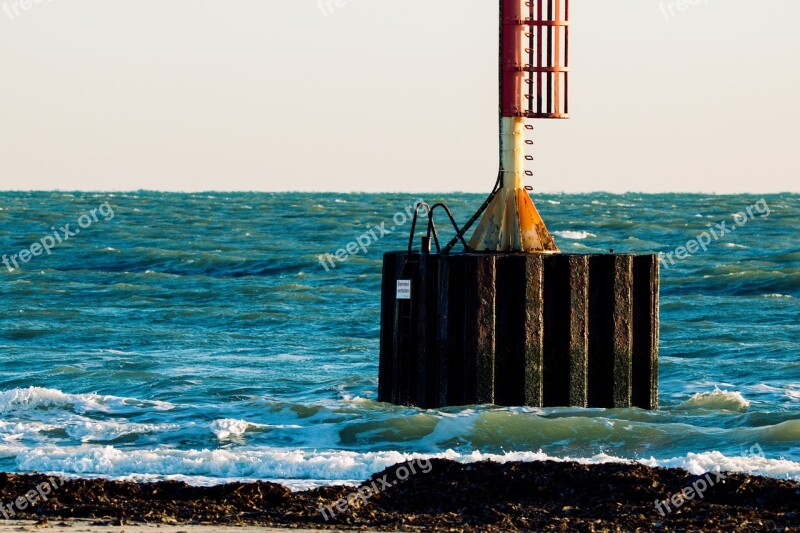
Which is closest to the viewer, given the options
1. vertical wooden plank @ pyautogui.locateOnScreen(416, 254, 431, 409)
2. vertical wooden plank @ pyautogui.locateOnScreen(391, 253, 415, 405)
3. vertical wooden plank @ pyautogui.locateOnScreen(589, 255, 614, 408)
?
vertical wooden plank @ pyautogui.locateOnScreen(589, 255, 614, 408)

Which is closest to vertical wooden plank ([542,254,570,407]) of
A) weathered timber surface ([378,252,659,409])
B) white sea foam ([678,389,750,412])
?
weathered timber surface ([378,252,659,409])

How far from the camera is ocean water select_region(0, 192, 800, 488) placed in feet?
43.2

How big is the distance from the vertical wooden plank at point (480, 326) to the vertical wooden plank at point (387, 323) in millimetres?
1073

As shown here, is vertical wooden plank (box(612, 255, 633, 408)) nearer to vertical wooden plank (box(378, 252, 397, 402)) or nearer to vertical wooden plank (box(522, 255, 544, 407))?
vertical wooden plank (box(522, 255, 544, 407))

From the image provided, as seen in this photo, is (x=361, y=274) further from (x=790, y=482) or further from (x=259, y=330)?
(x=790, y=482)

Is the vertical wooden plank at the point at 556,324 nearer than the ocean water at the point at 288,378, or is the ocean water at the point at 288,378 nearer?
the ocean water at the point at 288,378

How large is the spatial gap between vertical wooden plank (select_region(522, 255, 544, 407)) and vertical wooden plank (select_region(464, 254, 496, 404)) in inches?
13.3

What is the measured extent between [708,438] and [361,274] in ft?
78.9

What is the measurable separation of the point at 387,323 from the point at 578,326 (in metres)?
2.15

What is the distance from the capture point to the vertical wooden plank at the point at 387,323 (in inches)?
567

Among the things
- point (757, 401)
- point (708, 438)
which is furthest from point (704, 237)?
point (708, 438)

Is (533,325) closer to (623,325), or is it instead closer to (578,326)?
(578,326)

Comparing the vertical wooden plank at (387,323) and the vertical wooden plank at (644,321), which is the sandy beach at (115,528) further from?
the vertical wooden plank at (644,321)

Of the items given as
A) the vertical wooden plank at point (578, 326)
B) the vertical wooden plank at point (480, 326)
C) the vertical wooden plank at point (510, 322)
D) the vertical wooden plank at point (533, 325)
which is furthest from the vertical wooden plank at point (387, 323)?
the vertical wooden plank at point (578, 326)
